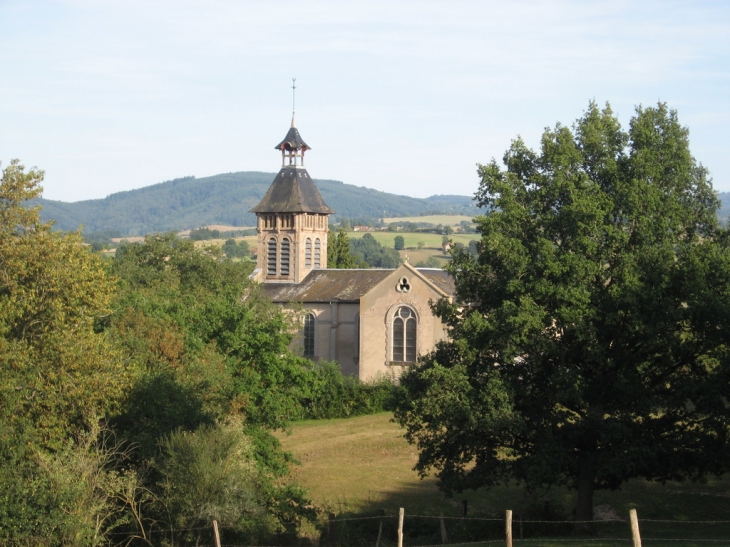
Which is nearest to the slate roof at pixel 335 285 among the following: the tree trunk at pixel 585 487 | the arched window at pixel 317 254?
the arched window at pixel 317 254

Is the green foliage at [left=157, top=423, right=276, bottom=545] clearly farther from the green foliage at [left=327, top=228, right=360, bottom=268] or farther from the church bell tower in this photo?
the green foliage at [left=327, top=228, right=360, bottom=268]

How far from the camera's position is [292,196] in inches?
2606

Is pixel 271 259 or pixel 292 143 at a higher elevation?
pixel 292 143

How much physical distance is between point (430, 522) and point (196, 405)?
7.47 m

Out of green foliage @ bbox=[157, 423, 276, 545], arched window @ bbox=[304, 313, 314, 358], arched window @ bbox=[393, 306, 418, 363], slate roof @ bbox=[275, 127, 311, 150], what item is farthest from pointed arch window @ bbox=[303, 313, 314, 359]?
green foliage @ bbox=[157, 423, 276, 545]

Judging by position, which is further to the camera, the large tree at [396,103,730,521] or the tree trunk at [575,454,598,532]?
the tree trunk at [575,454,598,532]

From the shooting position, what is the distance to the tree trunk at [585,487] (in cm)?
2527

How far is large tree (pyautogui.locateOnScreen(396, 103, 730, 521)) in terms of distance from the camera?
2408 cm

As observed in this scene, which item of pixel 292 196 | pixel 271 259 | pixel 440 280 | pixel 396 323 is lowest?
pixel 396 323

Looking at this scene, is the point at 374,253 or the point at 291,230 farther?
the point at 374,253

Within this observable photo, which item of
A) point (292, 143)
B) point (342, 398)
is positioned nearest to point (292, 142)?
point (292, 143)

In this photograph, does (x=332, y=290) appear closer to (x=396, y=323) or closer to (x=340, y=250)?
(x=396, y=323)

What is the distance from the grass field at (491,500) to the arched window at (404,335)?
1398cm

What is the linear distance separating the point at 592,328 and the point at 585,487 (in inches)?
179
